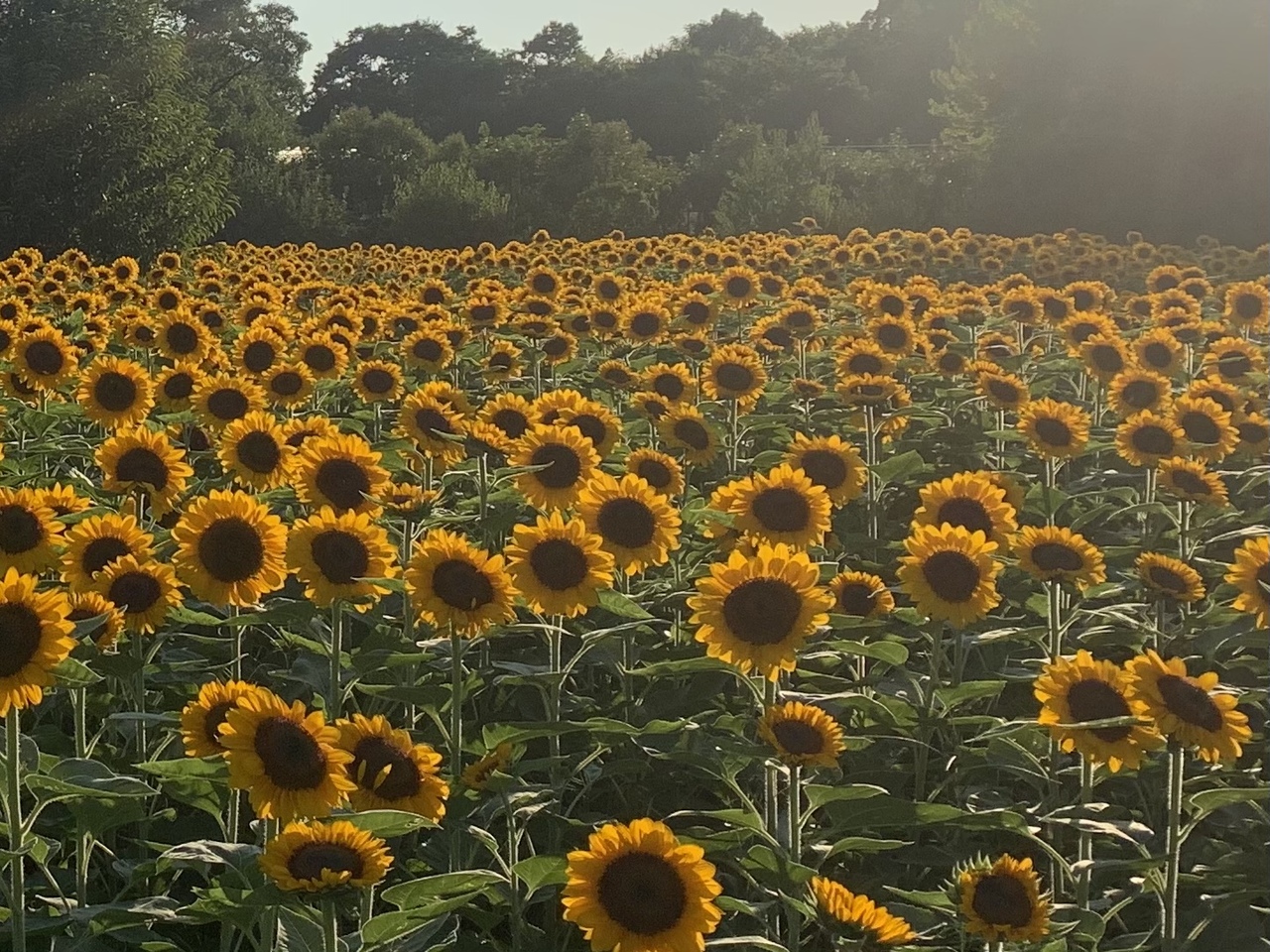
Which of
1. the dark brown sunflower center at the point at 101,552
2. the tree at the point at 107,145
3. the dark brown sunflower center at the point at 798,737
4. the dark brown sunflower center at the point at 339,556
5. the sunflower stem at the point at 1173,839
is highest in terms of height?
the tree at the point at 107,145

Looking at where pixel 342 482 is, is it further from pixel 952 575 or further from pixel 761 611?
pixel 952 575

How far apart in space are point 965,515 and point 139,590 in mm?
2488

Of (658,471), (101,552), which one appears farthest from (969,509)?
(101,552)

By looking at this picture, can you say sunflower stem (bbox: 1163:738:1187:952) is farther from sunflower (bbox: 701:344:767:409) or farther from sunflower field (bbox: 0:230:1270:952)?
sunflower (bbox: 701:344:767:409)

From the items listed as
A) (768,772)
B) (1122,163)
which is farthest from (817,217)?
(768,772)

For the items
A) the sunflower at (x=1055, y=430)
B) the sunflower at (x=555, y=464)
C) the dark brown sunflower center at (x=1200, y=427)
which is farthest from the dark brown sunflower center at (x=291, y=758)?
the dark brown sunflower center at (x=1200, y=427)

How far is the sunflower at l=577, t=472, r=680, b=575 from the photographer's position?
152 inches

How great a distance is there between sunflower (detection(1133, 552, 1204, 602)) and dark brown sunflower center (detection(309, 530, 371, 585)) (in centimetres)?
252

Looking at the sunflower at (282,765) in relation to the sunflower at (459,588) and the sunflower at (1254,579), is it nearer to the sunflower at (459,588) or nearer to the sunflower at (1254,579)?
the sunflower at (459,588)

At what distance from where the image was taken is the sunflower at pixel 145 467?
4281 millimetres

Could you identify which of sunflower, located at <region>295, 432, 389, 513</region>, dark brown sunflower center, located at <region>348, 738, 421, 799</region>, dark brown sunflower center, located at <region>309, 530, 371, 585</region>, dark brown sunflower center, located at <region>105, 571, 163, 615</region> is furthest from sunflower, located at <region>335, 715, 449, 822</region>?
sunflower, located at <region>295, 432, 389, 513</region>

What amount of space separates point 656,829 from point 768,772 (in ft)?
2.28

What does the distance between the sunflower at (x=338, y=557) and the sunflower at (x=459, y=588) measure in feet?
0.35

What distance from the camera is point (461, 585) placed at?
330 centimetres
